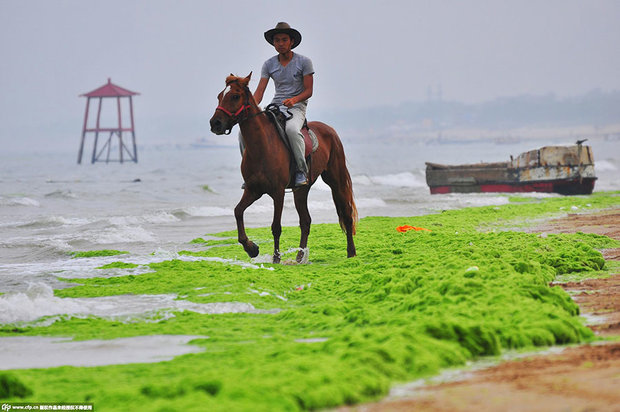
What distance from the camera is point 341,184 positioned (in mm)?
10289

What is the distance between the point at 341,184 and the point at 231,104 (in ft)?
7.85

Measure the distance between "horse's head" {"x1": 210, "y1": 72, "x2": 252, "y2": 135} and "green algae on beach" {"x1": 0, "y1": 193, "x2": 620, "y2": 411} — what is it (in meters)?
1.58

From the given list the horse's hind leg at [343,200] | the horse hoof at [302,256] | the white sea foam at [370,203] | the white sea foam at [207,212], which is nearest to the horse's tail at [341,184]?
the horse's hind leg at [343,200]

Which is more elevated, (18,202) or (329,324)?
(18,202)

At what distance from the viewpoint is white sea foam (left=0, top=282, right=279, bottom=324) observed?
6.07 m

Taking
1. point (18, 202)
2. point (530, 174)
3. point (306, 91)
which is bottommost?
point (18, 202)

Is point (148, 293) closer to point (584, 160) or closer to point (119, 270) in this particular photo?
point (119, 270)

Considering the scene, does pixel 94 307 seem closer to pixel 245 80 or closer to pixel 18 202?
pixel 245 80

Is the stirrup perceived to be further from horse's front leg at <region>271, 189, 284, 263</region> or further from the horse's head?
the horse's head

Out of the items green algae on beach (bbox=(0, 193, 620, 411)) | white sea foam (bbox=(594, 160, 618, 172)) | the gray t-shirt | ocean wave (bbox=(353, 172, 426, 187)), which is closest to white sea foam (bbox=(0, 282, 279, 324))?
green algae on beach (bbox=(0, 193, 620, 411))

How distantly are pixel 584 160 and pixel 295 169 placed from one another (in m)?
20.3

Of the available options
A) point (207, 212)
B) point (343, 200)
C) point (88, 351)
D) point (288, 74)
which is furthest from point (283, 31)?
point (207, 212)

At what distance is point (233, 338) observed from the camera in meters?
4.97

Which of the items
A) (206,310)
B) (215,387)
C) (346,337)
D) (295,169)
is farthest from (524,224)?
(215,387)
